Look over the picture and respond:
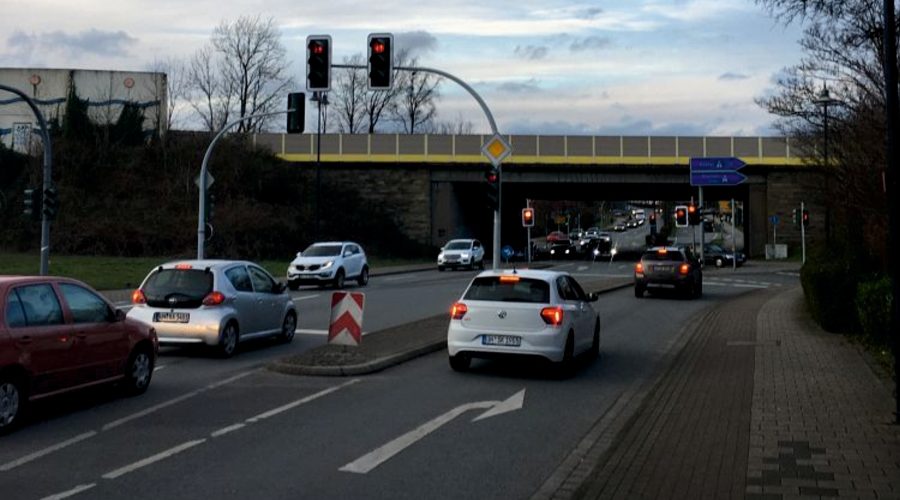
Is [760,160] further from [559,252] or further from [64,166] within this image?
[64,166]

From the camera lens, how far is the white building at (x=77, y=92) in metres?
61.7

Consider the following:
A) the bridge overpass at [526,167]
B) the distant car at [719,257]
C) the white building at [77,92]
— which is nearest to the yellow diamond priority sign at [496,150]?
the bridge overpass at [526,167]

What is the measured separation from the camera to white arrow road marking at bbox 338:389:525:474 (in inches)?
A: 309

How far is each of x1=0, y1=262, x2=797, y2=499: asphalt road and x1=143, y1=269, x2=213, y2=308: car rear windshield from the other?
0.87 metres

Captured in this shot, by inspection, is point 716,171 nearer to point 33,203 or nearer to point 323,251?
point 323,251

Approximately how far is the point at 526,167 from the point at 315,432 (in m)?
50.9

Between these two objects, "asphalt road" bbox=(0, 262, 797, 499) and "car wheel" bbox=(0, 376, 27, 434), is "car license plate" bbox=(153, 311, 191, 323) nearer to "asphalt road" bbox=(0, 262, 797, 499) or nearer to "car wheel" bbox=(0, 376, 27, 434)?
"asphalt road" bbox=(0, 262, 797, 499)

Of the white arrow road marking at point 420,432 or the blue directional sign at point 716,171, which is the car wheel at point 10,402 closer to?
the white arrow road marking at point 420,432

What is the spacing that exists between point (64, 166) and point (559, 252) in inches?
1447

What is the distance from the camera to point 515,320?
42.0 ft

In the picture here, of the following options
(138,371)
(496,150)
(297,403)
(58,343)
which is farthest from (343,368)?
(496,150)

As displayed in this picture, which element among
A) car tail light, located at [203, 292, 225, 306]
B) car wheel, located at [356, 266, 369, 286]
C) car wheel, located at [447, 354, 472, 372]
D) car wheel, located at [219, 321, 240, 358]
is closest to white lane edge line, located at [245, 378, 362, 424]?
car wheel, located at [447, 354, 472, 372]

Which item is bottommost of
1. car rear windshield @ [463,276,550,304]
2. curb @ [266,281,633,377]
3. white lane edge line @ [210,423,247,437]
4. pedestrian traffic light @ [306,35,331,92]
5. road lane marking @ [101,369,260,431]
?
white lane edge line @ [210,423,247,437]

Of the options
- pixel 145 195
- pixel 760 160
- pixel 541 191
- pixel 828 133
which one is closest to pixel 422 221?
pixel 541 191
